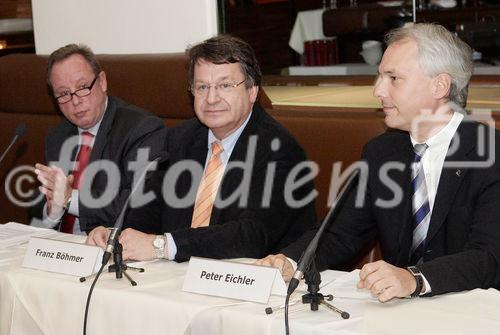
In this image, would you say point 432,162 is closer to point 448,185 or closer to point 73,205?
point 448,185

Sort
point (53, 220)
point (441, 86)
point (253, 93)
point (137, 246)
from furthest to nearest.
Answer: point (53, 220) → point (253, 93) → point (137, 246) → point (441, 86)

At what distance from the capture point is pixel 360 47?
211 inches

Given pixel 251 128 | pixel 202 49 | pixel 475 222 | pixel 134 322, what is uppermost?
pixel 202 49

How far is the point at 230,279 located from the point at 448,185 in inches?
27.4

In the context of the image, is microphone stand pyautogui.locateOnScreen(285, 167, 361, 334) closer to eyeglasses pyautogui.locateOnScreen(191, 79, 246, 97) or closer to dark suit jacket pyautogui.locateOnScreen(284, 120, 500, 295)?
dark suit jacket pyautogui.locateOnScreen(284, 120, 500, 295)

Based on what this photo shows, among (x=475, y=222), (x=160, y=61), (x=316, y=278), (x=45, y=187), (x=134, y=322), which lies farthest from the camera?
(x=160, y=61)

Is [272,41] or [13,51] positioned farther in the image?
[272,41]

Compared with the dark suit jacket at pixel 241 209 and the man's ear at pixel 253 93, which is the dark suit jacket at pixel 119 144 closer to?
the dark suit jacket at pixel 241 209

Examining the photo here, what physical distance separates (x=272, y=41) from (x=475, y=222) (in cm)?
444

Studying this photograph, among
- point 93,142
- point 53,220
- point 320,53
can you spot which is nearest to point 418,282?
point 53,220

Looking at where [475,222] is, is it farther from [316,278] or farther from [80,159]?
[80,159]

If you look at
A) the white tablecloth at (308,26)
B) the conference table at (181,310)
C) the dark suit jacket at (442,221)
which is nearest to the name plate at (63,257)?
the conference table at (181,310)

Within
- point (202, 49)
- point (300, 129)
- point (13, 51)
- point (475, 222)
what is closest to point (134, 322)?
point (475, 222)

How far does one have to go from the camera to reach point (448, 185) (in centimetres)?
241
